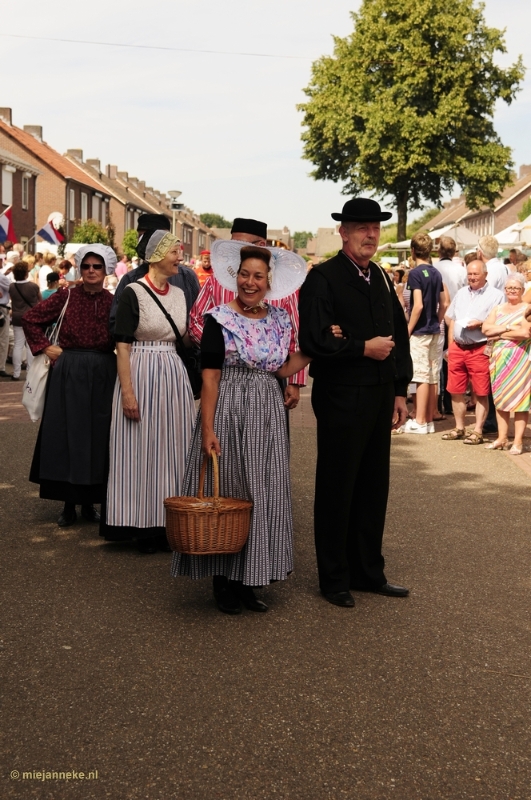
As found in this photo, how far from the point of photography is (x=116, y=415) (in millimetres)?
6344

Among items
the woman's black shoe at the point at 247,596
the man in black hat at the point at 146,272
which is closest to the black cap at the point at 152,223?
the man in black hat at the point at 146,272

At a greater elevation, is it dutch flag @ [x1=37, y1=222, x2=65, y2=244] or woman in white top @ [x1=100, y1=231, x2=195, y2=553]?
dutch flag @ [x1=37, y1=222, x2=65, y2=244]

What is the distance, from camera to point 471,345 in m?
11.3

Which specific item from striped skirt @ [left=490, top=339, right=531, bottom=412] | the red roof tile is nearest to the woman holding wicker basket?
striped skirt @ [left=490, top=339, right=531, bottom=412]

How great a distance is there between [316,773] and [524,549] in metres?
3.45

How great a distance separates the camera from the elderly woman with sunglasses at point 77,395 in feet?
22.7

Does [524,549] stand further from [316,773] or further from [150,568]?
[316,773]

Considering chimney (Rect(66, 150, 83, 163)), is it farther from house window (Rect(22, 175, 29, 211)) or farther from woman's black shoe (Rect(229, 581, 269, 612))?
woman's black shoe (Rect(229, 581, 269, 612))

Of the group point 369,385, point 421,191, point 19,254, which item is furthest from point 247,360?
point 421,191

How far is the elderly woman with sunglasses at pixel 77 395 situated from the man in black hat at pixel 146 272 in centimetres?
24

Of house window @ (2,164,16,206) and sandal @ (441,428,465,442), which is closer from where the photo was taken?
sandal @ (441,428,465,442)

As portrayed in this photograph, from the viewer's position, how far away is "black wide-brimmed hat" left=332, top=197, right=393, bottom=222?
17.2ft

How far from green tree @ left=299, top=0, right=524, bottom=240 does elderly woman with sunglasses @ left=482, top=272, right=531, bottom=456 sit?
111ft

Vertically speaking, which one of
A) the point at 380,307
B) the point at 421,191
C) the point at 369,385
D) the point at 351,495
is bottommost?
the point at 351,495
